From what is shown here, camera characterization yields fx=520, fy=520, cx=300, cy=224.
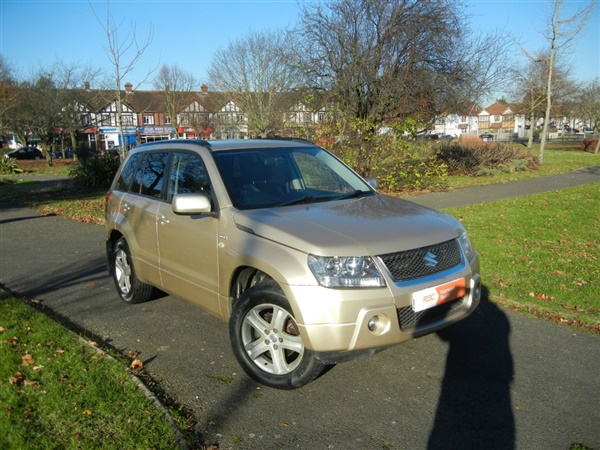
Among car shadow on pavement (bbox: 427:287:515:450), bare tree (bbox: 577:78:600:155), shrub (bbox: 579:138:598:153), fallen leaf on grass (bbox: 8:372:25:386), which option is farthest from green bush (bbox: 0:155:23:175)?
bare tree (bbox: 577:78:600:155)

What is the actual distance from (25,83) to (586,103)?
46852mm

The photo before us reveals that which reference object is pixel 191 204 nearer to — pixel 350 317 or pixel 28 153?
pixel 350 317

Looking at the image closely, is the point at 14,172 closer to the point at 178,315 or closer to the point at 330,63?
the point at 330,63

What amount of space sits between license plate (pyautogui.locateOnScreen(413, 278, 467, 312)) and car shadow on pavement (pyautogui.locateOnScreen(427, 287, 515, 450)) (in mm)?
664

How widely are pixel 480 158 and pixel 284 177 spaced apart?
19.5 metres

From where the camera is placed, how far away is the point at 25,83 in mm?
39469

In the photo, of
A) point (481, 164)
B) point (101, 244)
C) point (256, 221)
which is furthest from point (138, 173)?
point (481, 164)

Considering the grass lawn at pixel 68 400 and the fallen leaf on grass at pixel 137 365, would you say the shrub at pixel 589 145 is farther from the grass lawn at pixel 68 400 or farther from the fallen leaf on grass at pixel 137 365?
the grass lawn at pixel 68 400

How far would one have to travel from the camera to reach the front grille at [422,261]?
3575mm

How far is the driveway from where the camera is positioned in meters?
3.26

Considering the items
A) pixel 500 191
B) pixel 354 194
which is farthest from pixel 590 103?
pixel 354 194

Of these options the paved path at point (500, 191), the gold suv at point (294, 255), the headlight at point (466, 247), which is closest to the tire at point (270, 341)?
the gold suv at point (294, 255)

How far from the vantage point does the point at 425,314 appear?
3.69m

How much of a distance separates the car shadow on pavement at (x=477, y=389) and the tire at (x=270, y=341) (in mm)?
946
